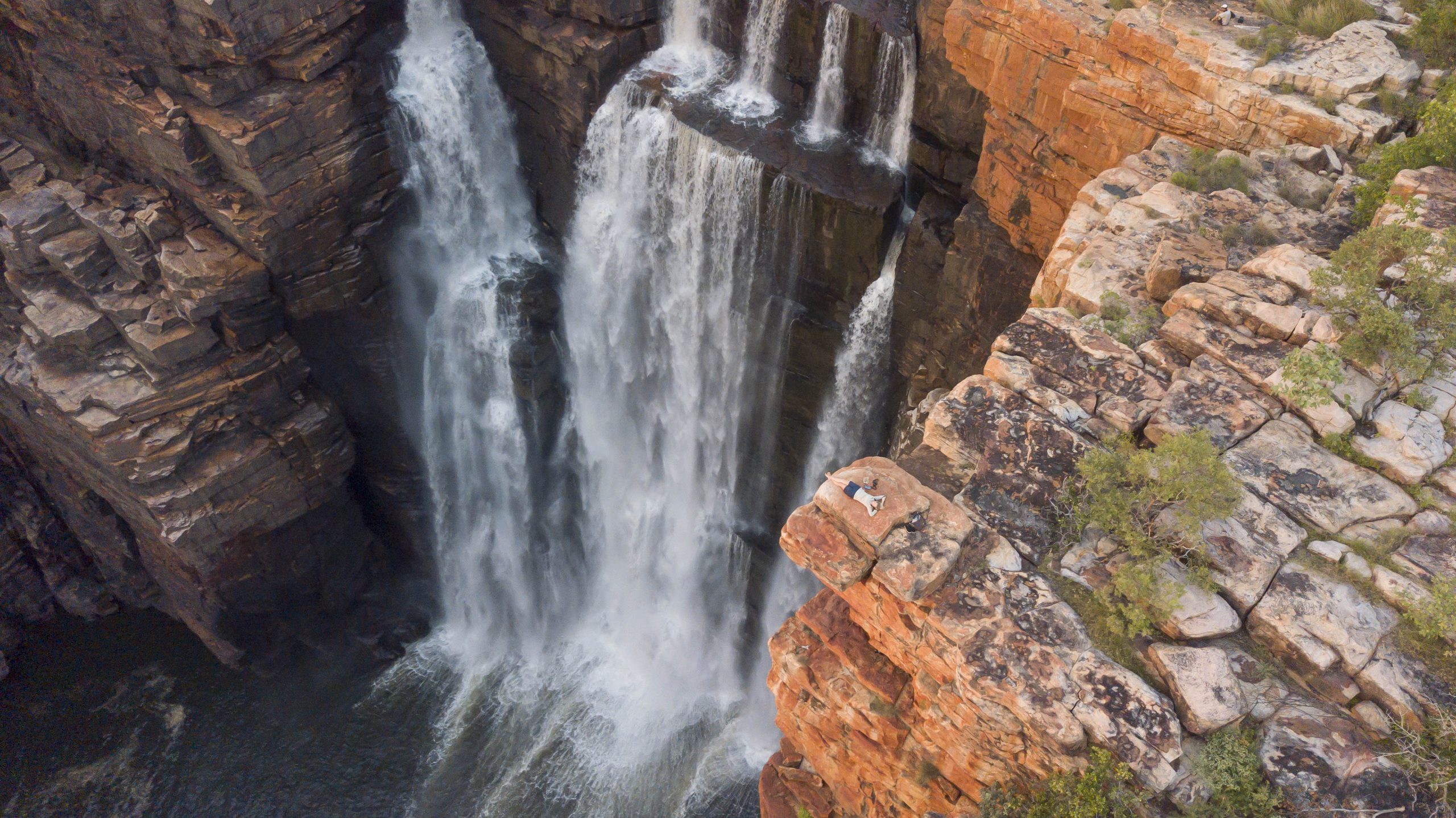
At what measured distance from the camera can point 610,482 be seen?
111 feet

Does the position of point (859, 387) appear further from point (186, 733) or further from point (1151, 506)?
point (186, 733)

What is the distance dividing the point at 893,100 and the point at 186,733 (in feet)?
98.3

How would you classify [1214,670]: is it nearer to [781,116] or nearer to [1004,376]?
[1004,376]

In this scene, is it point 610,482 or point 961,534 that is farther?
point 610,482

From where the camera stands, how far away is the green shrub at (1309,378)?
12227 mm

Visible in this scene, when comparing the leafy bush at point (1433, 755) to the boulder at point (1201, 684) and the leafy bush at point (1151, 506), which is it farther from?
the leafy bush at point (1151, 506)

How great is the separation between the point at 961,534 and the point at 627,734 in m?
21.9

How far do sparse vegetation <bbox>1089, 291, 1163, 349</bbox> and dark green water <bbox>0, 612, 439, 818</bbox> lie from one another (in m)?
25.6

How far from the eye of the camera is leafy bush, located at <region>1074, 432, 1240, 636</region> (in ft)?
36.0

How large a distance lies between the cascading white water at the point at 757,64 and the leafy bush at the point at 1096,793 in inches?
825

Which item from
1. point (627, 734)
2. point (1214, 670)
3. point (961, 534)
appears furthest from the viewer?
point (627, 734)

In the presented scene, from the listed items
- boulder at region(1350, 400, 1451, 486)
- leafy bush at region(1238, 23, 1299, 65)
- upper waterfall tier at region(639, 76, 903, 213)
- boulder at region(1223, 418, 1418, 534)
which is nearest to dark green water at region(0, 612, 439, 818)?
upper waterfall tier at region(639, 76, 903, 213)

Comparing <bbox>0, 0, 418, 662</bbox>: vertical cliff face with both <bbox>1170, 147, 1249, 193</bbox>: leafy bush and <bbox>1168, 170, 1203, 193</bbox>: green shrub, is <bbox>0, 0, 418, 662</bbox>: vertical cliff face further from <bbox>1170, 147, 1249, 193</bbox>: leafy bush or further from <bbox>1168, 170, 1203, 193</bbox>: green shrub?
<bbox>1170, 147, 1249, 193</bbox>: leafy bush

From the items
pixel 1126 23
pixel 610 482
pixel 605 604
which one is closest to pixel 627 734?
pixel 605 604
